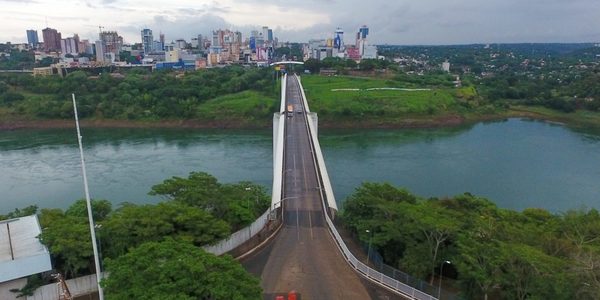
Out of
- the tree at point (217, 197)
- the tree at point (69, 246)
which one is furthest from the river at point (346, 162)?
the tree at point (69, 246)

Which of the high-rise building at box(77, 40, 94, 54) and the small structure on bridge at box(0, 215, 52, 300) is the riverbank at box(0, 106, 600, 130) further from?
the high-rise building at box(77, 40, 94, 54)

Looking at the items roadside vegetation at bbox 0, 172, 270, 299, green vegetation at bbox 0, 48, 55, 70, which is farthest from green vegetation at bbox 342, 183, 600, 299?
green vegetation at bbox 0, 48, 55, 70

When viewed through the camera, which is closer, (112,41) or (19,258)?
(19,258)

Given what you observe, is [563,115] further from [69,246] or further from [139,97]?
[69,246]

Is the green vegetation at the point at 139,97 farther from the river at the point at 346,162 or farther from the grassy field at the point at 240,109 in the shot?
the river at the point at 346,162

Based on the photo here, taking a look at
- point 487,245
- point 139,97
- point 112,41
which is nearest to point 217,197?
point 487,245

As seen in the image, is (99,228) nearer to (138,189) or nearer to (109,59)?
(138,189)
